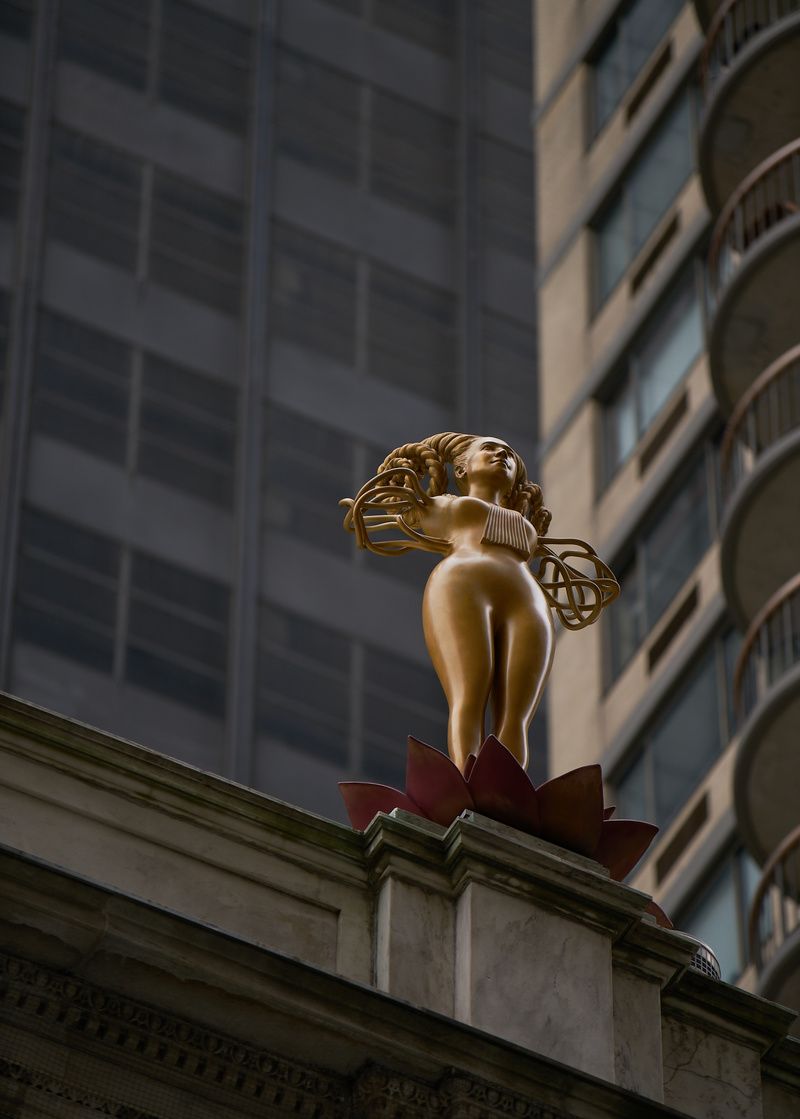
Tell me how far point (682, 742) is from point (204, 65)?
23.9 m

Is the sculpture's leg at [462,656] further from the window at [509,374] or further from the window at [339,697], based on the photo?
the window at [509,374]

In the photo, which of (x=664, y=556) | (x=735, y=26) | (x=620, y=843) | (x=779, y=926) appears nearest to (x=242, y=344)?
(x=664, y=556)

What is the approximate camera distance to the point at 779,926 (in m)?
31.1

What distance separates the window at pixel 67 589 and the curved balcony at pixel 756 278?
14.0 meters

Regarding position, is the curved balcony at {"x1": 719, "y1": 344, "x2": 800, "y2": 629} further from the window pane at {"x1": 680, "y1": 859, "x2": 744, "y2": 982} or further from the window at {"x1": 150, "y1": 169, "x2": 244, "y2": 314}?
the window at {"x1": 150, "y1": 169, "x2": 244, "y2": 314}

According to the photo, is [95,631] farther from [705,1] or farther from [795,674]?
[795,674]

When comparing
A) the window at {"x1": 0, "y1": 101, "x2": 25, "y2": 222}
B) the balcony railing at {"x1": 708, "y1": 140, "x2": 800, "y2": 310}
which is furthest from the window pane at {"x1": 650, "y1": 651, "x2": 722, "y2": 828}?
the window at {"x1": 0, "y1": 101, "x2": 25, "y2": 222}

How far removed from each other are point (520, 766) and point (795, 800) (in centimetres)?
1853

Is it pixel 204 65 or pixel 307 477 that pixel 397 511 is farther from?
pixel 204 65

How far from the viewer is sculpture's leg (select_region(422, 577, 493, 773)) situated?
1398 cm

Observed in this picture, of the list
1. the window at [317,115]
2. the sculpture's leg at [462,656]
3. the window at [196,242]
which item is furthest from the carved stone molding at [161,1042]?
the window at [317,115]

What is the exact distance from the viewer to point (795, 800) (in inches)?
1246

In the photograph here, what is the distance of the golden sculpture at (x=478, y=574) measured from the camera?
556 inches

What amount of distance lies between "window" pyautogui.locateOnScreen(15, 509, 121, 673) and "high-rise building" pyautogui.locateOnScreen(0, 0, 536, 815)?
0.15ft
